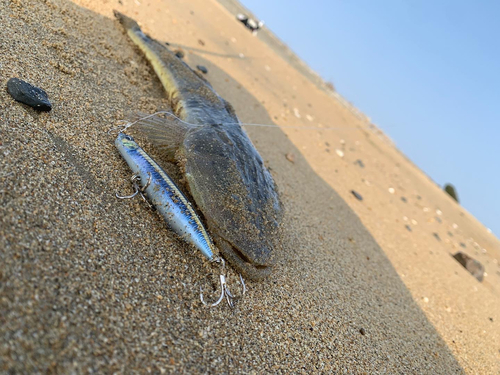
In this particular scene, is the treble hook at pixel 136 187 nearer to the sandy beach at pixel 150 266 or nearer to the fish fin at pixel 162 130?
the sandy beach at pixel 150 266

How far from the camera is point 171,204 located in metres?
2.13

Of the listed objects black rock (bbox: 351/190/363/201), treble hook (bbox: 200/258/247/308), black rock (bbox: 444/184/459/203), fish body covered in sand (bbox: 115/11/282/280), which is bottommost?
treble hook (bbox: 200/258/247/308)

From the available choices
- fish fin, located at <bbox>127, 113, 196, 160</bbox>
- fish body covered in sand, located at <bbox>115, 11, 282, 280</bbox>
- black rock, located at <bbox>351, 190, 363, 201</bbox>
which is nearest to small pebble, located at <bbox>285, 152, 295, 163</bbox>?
black rock, located at <bbox>351, 190, 363, 201</bbox>

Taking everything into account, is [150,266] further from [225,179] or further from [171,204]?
[225,179]

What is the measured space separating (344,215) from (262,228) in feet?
7.83

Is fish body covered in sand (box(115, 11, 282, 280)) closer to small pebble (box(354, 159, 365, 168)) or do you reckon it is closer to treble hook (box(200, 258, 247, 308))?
treble hook (box(200, 258, 247, 308))

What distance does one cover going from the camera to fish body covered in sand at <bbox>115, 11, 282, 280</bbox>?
2.17m

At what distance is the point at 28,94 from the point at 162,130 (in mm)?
922

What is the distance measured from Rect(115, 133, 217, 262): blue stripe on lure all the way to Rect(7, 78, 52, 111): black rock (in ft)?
2.13

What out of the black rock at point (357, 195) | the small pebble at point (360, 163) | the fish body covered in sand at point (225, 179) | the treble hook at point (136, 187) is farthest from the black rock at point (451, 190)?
the treble hook at point (136, 187)

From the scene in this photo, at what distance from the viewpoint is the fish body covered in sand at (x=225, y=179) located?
2.17m

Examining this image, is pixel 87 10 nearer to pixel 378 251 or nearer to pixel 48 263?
pixel 48 263

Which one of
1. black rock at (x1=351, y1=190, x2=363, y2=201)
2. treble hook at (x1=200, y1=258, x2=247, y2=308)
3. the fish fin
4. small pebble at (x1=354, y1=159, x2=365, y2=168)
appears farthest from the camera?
small pebble at (x1=354, y1=159, x2=365, y2=168)

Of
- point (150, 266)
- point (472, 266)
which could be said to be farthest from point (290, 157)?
point (472, 266)
